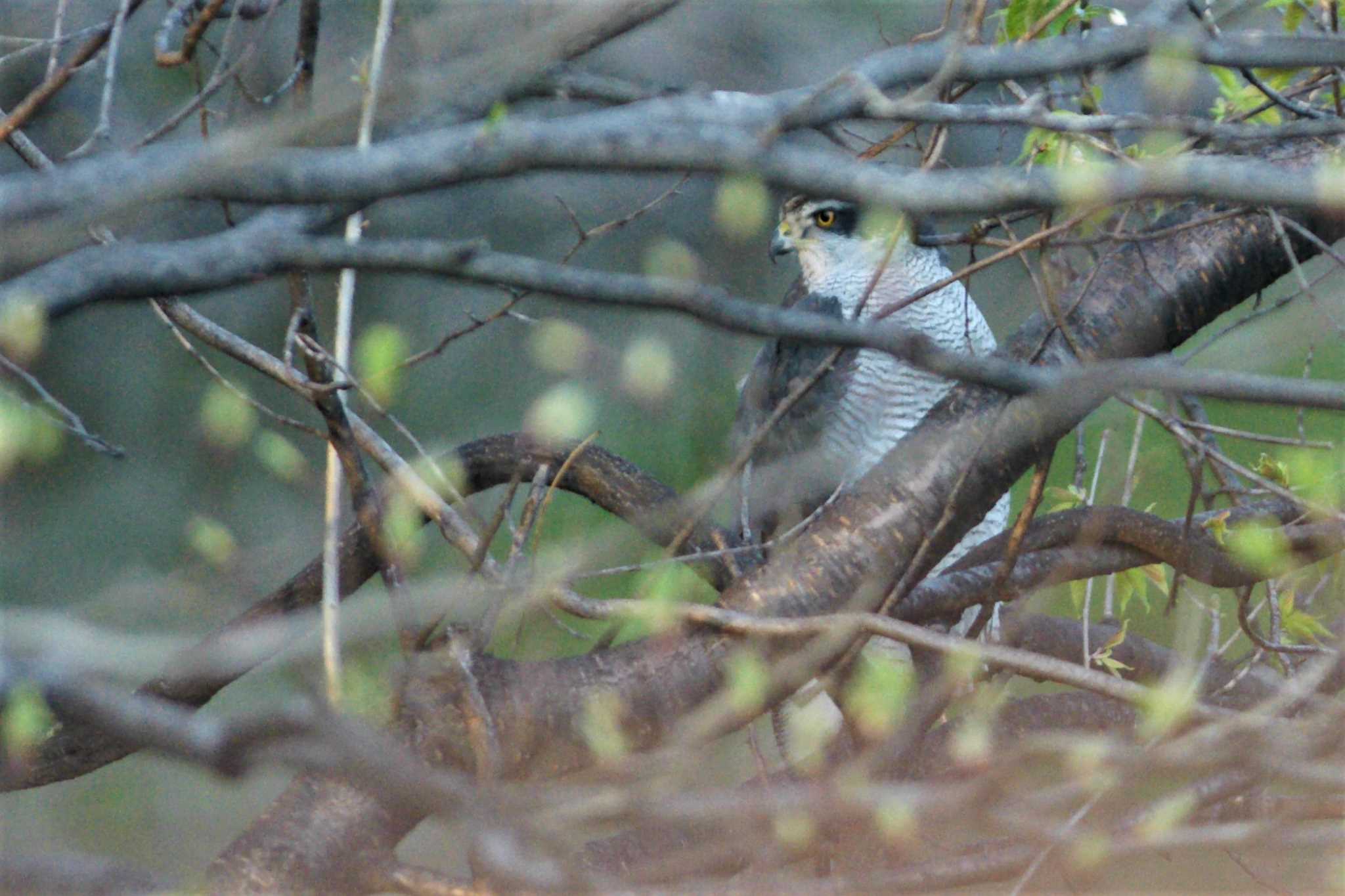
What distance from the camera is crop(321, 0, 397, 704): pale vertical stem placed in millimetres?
987

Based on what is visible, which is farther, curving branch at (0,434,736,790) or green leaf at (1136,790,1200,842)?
curving branch at (0,434,736,790)

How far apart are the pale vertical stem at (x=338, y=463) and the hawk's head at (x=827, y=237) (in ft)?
5.40

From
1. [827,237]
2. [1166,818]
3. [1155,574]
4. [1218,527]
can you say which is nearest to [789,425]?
[827,237]

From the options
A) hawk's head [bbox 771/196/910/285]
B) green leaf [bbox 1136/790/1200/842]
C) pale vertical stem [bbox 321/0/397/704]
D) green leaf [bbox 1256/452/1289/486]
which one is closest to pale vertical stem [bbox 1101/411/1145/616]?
green leaf [bbox 1256/452/1289/486]

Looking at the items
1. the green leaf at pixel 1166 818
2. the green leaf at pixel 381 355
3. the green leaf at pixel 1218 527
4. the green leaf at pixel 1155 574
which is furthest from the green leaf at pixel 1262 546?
the green leaf at pixel 381 355

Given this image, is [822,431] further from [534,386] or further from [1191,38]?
[534,386]

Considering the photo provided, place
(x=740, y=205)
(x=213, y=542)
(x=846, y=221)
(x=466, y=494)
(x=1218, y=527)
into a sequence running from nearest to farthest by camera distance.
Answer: (x=740, y=205)
(x=213, y=542)
(x=1218, y=527)
(x=466, y=494)
(x=846, y=221)

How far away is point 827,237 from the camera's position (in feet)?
9.54

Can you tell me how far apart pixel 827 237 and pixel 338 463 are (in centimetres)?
183

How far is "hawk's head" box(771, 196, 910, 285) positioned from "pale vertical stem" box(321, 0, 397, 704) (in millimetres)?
1645

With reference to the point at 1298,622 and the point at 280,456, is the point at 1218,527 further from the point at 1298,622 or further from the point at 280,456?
the point at 280,456

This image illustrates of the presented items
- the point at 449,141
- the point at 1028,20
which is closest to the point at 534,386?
the point at 1028,20

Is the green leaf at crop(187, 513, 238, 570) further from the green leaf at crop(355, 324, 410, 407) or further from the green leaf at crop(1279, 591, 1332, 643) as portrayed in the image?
the green leaf at crop(1279, 591, 1332, 643)

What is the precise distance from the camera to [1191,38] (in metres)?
1.01
